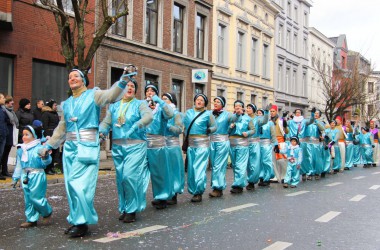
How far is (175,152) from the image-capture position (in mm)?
9055

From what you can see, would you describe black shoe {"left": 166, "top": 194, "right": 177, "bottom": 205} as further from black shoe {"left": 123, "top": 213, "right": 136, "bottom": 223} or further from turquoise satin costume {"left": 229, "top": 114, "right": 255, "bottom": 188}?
turquoise satin costume {"left": 229, "top": 114, "right": 255, "bottom": 188}

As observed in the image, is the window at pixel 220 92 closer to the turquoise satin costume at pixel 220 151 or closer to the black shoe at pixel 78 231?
the turquoise satin costume at pixel 220 151

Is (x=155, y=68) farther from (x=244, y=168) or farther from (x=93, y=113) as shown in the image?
(x=93, y=113)

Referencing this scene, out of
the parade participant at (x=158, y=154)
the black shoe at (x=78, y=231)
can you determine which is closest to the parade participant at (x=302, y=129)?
the parade participant at (x=158, y=154)

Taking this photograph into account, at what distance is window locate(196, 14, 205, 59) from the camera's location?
28.4m

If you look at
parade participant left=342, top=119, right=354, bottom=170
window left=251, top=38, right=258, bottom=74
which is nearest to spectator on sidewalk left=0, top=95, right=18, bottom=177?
parade participant left=342, top=119, right=354, bottom=170

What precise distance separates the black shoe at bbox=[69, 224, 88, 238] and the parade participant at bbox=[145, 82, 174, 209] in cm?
239

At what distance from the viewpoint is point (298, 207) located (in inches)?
348

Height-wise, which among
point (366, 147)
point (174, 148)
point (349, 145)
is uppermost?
point (174, 148)

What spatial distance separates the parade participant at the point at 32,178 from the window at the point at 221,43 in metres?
24.6

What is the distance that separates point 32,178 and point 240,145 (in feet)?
17.3

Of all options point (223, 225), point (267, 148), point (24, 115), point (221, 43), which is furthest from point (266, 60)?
point (223, 225)

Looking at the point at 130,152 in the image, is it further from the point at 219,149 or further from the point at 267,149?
the point at 267,149

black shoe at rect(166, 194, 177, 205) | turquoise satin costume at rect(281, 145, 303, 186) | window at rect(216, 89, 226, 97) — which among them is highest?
window at rect(216, 89, 226, 97)
